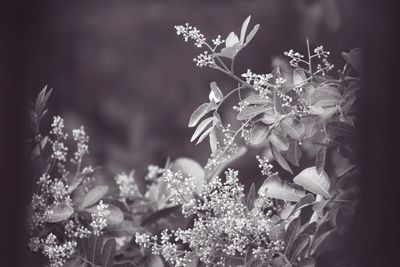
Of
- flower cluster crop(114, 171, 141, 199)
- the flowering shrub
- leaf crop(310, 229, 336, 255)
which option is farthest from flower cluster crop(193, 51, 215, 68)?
flower cluster crop(114, 171, 141, 199)

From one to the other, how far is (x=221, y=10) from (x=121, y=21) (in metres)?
0.29

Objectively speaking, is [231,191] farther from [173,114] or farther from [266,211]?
[173,114]

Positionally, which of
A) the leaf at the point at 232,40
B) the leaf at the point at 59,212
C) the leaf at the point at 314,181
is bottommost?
the leaf at the point at 314,181

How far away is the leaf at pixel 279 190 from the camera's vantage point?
663 millimetres

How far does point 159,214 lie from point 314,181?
0.29 metres

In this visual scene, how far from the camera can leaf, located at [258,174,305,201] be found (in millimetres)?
663

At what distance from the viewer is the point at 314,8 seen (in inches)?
60.7

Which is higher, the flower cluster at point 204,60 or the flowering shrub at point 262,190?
the flower cluster at point 204,60

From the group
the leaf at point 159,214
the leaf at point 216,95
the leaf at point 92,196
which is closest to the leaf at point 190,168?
the leaf at point 159,214

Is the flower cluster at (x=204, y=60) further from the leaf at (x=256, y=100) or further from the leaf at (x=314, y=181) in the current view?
the leaf at (x=314, y=181)

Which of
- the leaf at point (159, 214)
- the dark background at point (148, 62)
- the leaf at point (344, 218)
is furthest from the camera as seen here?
the dark background at point (148, 62)

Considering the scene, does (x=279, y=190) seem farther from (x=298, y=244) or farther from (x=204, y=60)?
(x=204, y=60)

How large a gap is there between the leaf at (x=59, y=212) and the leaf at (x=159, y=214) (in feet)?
0.55

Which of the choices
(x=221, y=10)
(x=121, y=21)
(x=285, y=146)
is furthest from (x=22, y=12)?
(x=121, y=21)
